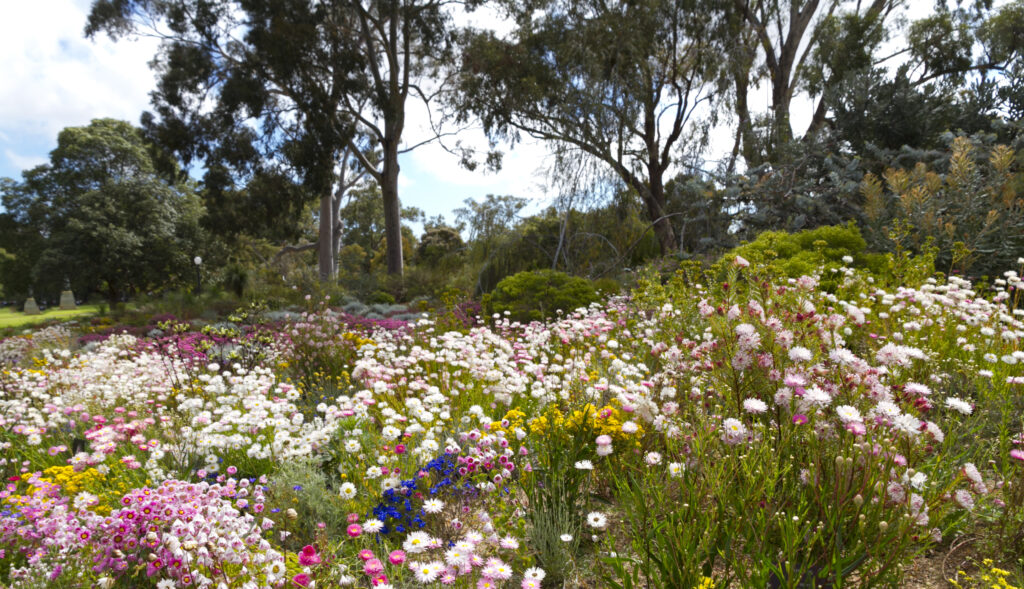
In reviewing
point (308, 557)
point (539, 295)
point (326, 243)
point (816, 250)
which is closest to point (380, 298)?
point (326, 243)

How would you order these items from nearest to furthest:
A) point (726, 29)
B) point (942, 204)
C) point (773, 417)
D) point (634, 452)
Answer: point (773, 417)
point (634, 452)
point (942, 204)
point (726, 29)

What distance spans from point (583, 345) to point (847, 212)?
804cm

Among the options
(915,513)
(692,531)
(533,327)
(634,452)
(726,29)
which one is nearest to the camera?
(915,513)

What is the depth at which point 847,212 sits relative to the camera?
10.0 meters

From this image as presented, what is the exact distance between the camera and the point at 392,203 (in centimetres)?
1817

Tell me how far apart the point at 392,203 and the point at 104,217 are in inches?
701

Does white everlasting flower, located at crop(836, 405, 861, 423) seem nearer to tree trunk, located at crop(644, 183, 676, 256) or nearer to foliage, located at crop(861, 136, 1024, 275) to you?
foliage, located at crop(861, 136, 1024, 275)

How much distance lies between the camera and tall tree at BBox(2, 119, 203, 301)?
24797 millimetres

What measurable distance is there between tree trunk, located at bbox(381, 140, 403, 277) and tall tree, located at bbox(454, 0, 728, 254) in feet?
13.4

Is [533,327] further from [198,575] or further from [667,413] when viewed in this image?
[198,575]

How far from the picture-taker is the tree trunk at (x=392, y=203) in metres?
18.0

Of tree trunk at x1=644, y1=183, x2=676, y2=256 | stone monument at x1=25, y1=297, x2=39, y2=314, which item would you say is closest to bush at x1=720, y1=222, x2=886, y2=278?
tree trunk at x1=644, y1=183, x2=676, y2=256

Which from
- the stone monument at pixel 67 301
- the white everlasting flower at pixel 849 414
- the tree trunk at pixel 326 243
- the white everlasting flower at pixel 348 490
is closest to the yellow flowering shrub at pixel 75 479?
the white everlasting flower at pixel 348 490

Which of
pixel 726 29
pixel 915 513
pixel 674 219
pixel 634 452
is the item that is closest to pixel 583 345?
pixel 634 452
